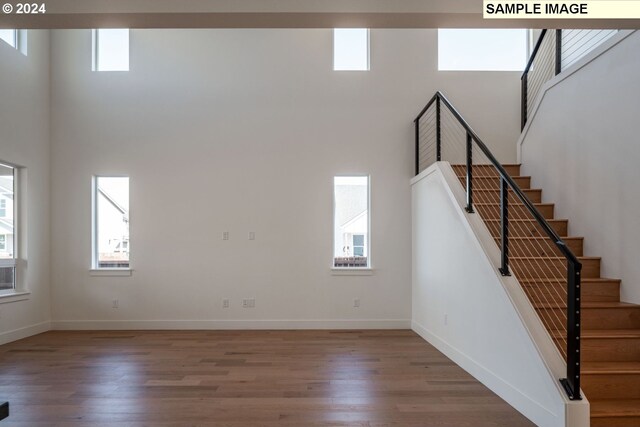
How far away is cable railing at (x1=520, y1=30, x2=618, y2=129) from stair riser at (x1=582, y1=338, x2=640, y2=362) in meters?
3.26

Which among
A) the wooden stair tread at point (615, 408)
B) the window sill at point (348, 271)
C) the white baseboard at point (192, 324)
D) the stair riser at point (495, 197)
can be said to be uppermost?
the stair riser at point (495, 197)

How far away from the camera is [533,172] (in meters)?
5.71

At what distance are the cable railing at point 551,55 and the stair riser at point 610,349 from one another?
128 inches

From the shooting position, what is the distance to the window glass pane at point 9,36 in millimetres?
6012

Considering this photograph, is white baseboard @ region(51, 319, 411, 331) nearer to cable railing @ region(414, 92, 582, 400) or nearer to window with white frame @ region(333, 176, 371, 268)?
window with white frame @ region(333, 176, 371, 268)

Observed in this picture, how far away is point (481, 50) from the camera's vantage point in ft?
23.2

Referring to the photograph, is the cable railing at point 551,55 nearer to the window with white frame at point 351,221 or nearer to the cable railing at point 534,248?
the cable railing at point 534,248

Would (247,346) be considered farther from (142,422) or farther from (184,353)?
(142,422)

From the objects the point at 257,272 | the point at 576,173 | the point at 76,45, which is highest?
the point at 76,45

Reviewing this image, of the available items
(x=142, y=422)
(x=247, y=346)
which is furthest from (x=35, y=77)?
(x=142, y=422)

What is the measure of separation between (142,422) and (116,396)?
706 millimetres

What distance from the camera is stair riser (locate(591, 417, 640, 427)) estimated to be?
2.92m

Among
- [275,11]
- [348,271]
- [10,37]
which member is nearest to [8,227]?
[10,37]

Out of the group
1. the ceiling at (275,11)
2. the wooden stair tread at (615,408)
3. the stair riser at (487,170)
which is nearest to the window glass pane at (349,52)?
the stair riser at (487,170)
